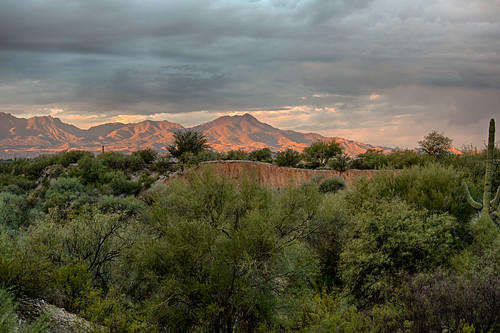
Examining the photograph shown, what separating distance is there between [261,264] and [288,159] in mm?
29412

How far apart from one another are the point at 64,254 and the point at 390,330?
1097 centimetres

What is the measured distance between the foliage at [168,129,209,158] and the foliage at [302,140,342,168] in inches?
471

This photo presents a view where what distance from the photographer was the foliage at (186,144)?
156 ft

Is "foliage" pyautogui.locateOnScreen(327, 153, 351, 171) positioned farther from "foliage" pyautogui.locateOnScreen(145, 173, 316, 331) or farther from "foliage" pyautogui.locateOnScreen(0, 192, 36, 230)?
"foliage" pyautogui.locateOnScreen(145, 173, 316, 331)

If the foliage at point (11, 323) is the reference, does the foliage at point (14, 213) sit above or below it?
below

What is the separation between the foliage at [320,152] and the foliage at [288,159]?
1804 mm

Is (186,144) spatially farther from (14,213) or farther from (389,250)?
(389,250)

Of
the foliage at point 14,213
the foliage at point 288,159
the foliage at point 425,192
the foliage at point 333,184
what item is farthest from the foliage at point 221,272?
the foliage at point 288,159

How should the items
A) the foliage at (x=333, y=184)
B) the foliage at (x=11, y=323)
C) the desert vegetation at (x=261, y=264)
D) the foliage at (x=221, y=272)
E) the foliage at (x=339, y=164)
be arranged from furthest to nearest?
1. the foliage at (x=339, y=164)
2. the foliage at (x=333, y=184)
3. the foliage at (x=221, y=272)
4. the desert vegetation at (x=261, y=264)
5. the foliage at (x=11, y=323)

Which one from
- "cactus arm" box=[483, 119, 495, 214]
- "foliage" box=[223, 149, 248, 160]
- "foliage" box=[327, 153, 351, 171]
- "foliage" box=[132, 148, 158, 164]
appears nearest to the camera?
"cactus arm" box=[483, 119, 495, 214]

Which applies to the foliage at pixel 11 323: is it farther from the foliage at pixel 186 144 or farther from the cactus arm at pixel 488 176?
the foliage at pixel 186 144

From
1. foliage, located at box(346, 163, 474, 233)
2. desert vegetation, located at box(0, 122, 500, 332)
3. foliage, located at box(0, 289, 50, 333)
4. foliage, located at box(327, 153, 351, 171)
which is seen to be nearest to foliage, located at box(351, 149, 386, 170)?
foliage, located at box(327, 153, 351, 171)

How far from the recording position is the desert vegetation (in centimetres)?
1077

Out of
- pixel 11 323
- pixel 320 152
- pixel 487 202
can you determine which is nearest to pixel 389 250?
pixel 487 202
